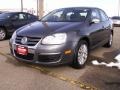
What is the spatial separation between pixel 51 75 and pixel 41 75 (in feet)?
0.70

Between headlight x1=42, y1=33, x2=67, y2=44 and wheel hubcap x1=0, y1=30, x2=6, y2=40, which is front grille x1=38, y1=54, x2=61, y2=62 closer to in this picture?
headlight x1=42, y1=33, x2=67, y2=44

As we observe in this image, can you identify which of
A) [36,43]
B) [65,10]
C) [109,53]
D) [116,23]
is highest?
[65,10]

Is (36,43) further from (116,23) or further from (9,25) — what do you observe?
(116,23)

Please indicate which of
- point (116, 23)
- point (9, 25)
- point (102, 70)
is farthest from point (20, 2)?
point (102, 70)

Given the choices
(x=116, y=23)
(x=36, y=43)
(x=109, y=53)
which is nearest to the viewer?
(x=36, y=43)

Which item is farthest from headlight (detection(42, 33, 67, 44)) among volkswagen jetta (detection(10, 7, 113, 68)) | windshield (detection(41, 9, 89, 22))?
windshield (detection(41, 9, 89, 22))

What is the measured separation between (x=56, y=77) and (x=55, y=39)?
0.80 metres

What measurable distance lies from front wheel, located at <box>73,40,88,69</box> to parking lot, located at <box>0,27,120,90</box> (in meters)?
0.14

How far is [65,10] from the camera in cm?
699

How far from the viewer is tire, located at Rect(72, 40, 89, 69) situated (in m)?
5.57

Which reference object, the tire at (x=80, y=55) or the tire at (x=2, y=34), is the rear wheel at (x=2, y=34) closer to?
the tire at (x=2, y=34)

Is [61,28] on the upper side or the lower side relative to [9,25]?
upper

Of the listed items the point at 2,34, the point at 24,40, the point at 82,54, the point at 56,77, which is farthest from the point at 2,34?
the point at 56,77

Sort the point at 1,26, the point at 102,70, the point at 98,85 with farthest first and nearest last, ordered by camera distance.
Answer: the point at 1,26
the point at 102,70
the point at 98,85
